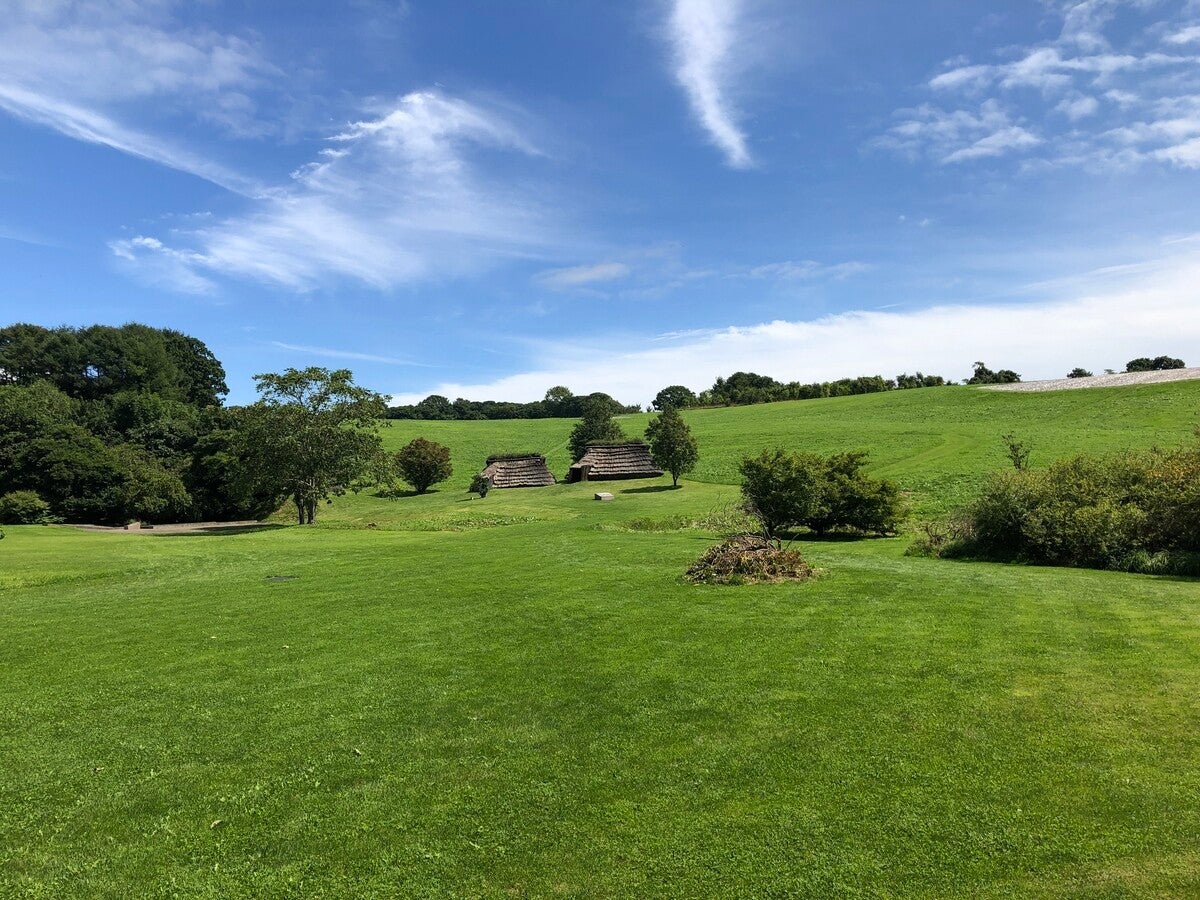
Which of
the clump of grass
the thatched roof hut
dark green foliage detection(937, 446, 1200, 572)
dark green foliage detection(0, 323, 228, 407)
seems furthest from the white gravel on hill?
dark green foliage detection(0, 323, 228, 407)

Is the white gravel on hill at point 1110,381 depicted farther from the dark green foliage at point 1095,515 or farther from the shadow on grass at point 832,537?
the dark green foliage at point 1095,515

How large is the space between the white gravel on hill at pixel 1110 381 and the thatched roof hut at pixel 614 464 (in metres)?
45.4

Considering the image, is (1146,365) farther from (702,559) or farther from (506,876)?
(506,876)

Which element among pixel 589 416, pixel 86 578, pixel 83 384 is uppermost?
pixel 83 384

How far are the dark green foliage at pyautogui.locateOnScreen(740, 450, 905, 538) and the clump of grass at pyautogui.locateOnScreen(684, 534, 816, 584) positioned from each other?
8.41 m

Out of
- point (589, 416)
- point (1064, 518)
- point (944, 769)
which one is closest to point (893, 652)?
point (944, 769)

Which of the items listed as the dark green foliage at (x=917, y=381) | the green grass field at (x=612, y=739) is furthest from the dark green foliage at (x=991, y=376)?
the green grass field at (x=612, y=739)

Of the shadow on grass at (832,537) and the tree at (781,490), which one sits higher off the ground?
the tree at (781,490)

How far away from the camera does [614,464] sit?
184 feet

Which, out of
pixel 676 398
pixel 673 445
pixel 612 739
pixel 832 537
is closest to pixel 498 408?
pixel 676 398

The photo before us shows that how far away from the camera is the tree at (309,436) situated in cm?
3484

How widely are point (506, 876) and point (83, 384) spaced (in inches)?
3692

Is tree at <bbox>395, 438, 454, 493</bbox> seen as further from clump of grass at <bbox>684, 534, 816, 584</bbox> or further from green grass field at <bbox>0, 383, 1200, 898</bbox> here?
clump of grass at <bbox>684, 534, 816, 584</bbox>

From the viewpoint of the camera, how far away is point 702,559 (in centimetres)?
1523
